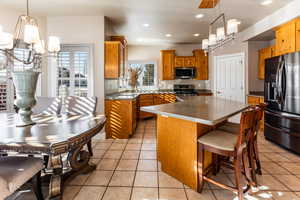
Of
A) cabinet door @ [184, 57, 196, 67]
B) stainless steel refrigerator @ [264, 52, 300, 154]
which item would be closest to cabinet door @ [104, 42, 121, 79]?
cabinet door @ [184, 57, 196, 67]

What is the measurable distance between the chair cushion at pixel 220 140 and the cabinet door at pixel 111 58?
106 inches

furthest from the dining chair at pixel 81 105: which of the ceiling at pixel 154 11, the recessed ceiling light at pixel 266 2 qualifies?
the recessed ceiling light at pixel 266 2

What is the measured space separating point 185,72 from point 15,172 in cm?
559

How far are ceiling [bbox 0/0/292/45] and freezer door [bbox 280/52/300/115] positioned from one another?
118 cm

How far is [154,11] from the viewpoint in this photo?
3.59 meters

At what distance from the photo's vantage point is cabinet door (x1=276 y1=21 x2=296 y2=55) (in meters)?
3.21

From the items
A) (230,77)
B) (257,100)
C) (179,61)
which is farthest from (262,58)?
(179,61)

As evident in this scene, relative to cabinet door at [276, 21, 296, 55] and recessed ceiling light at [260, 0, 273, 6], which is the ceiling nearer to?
recessed ceiling light at [260, 0, 273, 6]

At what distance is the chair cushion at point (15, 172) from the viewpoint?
1294 mm

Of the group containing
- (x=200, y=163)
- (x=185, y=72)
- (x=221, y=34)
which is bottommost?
Result: (x=200, y=163)

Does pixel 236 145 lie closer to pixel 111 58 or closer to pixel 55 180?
pixel 55 180

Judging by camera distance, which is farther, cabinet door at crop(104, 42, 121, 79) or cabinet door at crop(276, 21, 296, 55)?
cabinet door at crop(104, 42, 121, 79)

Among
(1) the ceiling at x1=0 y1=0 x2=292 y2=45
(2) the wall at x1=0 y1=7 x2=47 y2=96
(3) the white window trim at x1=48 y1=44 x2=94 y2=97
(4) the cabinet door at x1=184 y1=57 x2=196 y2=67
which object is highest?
(1) the ceiling at x1=0 y1=0 x2=292 y2=45

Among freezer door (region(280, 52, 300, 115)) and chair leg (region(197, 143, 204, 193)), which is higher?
freezer door (region(280, 52, 300, 115))
